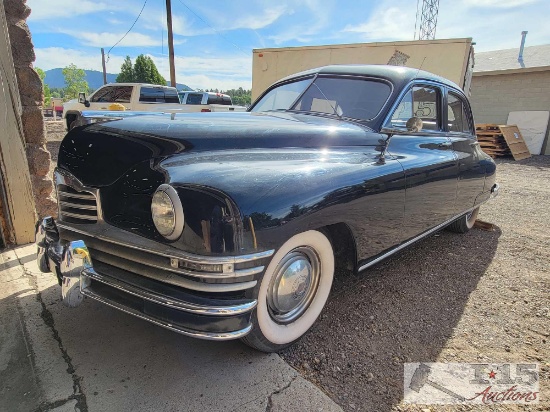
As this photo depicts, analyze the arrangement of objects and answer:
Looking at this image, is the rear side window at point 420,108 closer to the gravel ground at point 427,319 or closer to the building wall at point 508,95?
the gravel ground at point 427,319

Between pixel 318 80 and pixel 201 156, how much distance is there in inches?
68.0

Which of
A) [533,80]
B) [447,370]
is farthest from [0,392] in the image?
[533,80]

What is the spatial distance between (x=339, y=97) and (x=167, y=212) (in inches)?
78.9

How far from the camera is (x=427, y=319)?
104 inches

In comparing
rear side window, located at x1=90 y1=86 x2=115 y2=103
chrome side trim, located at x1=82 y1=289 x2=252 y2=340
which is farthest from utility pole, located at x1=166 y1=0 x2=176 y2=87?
chrome side trim, located at x1=82 y1=289 x2=252 y2=340

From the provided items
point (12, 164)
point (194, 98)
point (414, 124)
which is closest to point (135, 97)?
point (194, 98)

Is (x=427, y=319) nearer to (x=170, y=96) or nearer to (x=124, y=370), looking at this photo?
(x=124, y=370)

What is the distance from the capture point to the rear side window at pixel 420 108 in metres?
2.99

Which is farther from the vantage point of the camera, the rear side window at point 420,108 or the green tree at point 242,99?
the green tree at point 242,99

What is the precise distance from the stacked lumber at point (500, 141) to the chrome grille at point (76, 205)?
14102 mm

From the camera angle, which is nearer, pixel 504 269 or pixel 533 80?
pixel 504 269

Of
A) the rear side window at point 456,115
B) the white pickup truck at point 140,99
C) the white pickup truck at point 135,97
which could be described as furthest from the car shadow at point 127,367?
the white pickup truck at point 135,97

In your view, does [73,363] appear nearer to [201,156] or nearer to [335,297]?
[201,156]

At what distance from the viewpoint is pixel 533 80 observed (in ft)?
47.6
